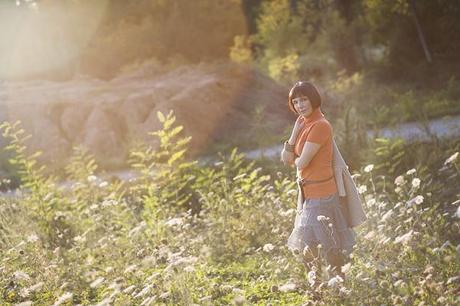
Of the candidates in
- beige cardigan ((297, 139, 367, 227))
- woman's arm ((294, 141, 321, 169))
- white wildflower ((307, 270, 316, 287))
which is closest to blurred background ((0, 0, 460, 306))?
white wildflower ((307, 270, 316, 287))

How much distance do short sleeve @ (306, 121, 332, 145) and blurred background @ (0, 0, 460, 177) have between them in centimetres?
439

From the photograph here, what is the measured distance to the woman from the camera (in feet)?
16.7

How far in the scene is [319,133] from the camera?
5051 millimetres

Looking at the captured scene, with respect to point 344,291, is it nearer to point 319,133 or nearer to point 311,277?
point 311,277

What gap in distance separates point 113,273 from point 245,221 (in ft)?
6.37

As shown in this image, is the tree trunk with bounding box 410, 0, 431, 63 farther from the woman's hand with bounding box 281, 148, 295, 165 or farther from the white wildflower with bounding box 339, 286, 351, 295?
the white wildflower with bounding box 339, 286, 351, 295

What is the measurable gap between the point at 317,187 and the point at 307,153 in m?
0.32

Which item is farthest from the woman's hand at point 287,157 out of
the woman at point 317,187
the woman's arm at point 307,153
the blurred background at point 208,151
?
the blurred background at point 208,151

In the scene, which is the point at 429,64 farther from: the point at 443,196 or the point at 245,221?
the point at 245,221

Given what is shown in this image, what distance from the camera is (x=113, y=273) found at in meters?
6.42

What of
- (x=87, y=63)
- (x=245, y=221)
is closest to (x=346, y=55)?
(x=87, y=63)

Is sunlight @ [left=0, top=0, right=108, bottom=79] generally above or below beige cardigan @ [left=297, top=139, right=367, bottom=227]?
above

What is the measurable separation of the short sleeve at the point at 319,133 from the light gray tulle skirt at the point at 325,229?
19.3 inches

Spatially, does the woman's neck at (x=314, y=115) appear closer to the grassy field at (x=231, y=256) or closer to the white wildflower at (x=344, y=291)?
the grassy field at (x=231, y=256)
